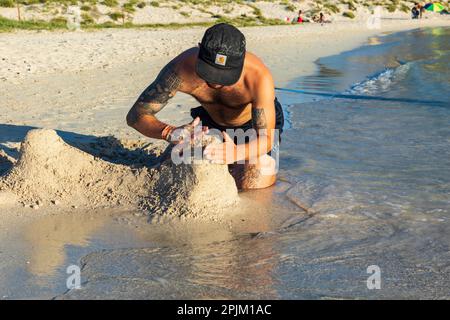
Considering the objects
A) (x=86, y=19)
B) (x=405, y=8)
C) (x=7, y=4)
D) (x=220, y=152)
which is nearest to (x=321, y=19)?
(x=86, y=19)

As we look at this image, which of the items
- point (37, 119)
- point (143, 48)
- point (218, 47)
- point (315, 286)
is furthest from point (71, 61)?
point (315, 286)

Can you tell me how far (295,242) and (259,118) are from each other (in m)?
0.83

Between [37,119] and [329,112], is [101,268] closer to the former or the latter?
[37,119]

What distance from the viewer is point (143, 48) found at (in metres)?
16.0

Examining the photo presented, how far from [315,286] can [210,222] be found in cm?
102

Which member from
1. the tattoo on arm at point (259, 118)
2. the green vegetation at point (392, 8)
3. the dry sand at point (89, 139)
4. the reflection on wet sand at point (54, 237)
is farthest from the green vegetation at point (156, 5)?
the tattoo on arm at point (259, 118)

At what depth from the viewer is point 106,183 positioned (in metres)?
4.44

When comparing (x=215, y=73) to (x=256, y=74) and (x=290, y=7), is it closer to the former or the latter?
(x=256, y=74)

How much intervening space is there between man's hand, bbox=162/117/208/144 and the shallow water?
0.53m

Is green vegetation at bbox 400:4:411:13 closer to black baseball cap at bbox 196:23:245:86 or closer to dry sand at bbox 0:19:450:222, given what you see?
dry sand at bbox 0:19:450:222

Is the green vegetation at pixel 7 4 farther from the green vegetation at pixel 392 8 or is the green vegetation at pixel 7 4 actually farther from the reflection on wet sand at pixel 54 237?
the green vegetation at pixel 392 8

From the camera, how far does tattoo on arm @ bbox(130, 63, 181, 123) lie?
4418 millimetres

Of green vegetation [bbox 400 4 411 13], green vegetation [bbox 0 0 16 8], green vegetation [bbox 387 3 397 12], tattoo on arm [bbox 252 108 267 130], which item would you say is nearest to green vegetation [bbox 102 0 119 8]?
green vegetation [bbox 0 0 16 8]

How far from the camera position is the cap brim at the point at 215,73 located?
12.0 feet
